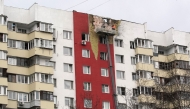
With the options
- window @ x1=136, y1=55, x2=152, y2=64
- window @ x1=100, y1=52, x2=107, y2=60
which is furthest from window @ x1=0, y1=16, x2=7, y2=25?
window @ x1=136, y1=55, x2=152, y2=64

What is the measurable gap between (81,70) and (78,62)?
1142mm

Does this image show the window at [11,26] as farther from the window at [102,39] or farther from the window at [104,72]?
the window at [104,72]

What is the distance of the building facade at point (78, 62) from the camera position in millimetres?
69750

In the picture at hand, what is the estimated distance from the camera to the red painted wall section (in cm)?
7344

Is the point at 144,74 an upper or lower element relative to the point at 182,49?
lower

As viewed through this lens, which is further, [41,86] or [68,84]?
[68,84]

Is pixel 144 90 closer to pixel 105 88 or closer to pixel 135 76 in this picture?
pixel 135 76

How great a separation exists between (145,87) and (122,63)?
4639mm

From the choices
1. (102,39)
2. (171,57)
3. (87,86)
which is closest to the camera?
(87,86)

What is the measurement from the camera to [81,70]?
74.3 m

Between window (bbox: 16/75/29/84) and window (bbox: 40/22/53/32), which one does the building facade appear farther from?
window (bbox: 16/75/29/84)

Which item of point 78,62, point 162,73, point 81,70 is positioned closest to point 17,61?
point 78,62

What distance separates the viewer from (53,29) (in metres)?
74.3

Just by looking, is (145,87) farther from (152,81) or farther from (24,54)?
(24,54)
